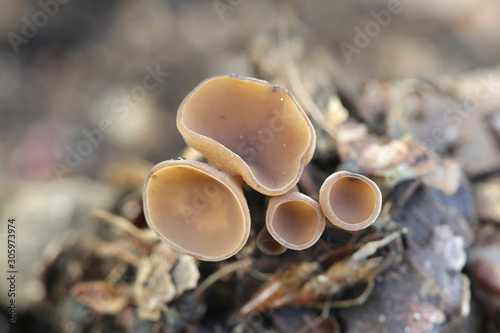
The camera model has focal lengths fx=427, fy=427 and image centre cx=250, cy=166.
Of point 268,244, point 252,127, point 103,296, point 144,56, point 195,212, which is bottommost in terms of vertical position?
point 103,296

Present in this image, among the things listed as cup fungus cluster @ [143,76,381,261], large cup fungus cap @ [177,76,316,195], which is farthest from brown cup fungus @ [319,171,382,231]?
large cup fungus cap @ [177,76,316,195]

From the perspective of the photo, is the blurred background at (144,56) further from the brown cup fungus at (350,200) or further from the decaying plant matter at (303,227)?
the brown cup fungus at (350,200)

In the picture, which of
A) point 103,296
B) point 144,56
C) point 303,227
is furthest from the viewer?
point 144,56

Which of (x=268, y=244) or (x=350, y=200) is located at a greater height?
(x=350, y=200)

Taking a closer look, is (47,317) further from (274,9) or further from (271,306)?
(274,9)

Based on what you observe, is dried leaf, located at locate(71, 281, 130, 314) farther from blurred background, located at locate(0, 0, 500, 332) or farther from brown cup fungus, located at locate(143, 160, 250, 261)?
blurred background, located at locate(0, 0, 500, 332)

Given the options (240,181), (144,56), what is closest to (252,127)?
(240,181)

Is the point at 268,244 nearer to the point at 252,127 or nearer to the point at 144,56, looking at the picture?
the point at 252,127

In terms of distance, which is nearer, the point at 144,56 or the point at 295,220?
the point at 295,220
